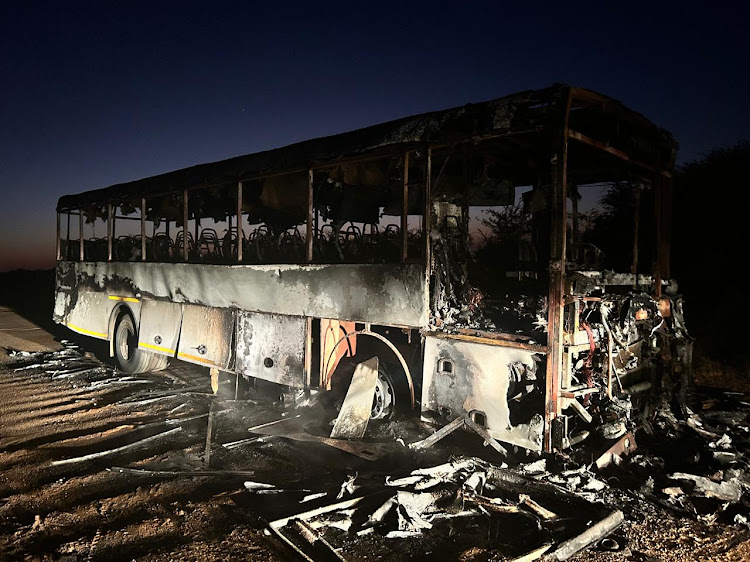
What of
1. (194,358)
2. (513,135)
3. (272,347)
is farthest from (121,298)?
(513,135)

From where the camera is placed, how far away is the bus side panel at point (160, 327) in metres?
8.07

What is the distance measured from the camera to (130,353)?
9.21 m

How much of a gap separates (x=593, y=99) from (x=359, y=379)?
11.5ft

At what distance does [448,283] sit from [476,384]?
3.73 feet

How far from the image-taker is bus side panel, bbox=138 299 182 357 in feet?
26.5

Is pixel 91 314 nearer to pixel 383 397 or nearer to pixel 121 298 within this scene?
pixel 121 298

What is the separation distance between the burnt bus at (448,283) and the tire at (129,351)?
1.6 inches

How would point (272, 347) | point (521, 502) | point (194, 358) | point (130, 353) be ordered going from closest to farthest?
point (521, 502) < point (272, 347) < point (194, 358) < point (130, 353)

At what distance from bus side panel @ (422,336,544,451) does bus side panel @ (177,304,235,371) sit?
329cm

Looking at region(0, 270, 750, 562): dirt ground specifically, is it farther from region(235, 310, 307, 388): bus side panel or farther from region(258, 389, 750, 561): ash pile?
region(235, 310, 307, 388): bus side panel

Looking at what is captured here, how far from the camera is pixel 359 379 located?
18.2 feet

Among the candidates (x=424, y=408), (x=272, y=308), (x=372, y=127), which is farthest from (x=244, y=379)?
(x=372, y=127)

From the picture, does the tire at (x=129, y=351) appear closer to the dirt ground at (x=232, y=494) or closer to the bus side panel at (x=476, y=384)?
the dirt ground at (x=232, y=494)

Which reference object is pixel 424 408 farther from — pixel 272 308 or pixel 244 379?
pixel 244 379
